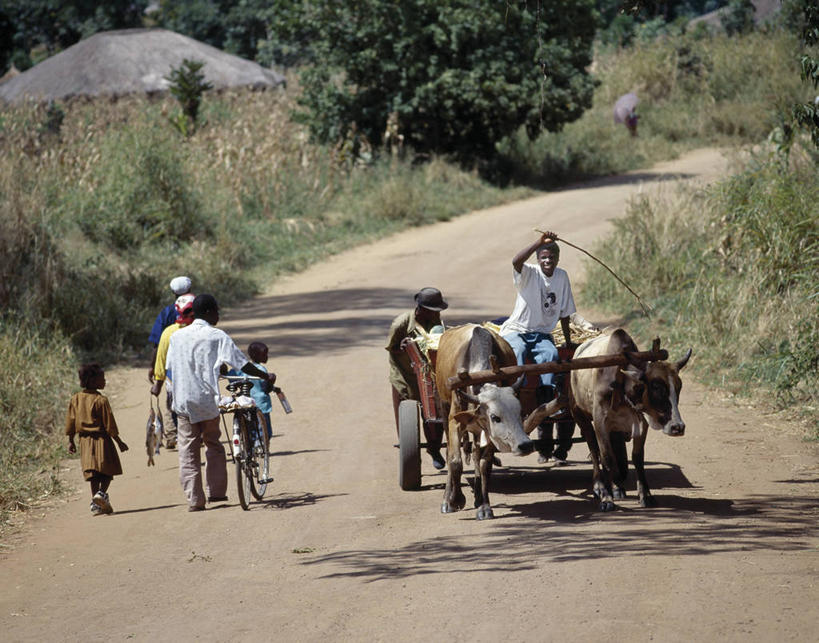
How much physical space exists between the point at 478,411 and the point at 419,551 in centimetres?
102

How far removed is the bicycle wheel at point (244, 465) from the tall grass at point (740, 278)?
16.6 ft

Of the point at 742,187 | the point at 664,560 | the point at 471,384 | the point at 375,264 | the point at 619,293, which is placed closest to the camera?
the point at 664,560

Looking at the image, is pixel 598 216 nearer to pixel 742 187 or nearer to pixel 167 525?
pixel 742 187

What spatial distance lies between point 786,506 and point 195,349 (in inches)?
171

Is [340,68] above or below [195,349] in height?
above

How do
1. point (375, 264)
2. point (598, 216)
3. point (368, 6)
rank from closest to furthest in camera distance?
point (375, 264) → point (598, 216) → point (368, 6)

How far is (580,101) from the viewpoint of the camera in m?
25.2

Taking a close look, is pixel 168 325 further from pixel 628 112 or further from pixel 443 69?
pixel 628 112

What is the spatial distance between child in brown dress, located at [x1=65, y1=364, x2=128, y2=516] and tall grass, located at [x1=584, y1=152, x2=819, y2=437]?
6.06 m

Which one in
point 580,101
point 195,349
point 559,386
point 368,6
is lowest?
point 559,386

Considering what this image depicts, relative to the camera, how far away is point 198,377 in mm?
8164

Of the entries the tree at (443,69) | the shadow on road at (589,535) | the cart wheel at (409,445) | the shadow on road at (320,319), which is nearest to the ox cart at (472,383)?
the cart wheel at (409,445)

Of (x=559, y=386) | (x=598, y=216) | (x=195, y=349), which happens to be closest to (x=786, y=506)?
(x=559, y=386)

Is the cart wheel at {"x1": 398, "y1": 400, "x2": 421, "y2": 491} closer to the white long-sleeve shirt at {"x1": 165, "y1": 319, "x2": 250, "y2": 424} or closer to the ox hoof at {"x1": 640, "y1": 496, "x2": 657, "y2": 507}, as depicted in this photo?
the white long-sleeve shirt at {"x1": 165, "y1": 319, "x2": 250, "y2": 424}
